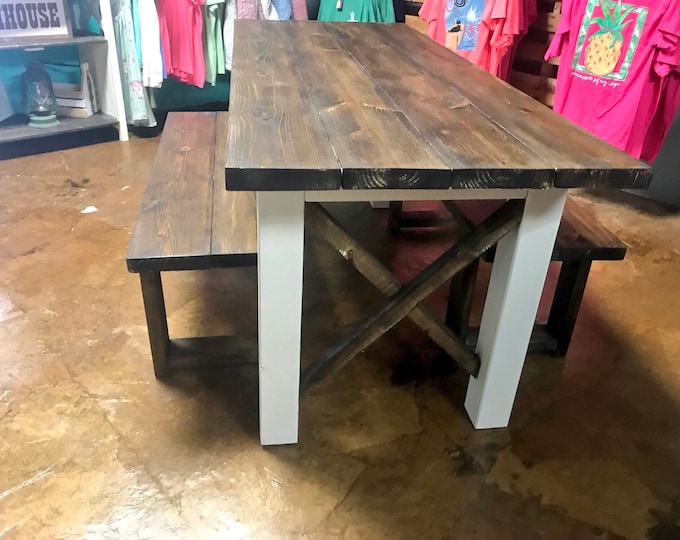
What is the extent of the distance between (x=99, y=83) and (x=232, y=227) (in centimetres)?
239

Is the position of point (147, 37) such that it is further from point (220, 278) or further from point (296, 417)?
point (296, 417)

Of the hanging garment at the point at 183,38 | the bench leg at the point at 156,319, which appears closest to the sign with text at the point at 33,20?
the hanging garment at the point at 183,38

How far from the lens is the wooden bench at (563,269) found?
1.61 meters

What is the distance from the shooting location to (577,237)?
1.64 m

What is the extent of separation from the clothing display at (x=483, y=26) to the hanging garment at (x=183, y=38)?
4.23ft

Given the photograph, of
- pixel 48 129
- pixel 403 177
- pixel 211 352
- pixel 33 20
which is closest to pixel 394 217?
pixel 211 352

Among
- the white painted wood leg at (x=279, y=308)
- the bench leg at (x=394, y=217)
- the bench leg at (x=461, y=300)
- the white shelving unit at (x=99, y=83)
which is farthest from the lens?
the white shelving unit at (x=99, y=83)

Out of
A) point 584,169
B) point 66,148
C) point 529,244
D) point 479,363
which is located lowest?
point 66,148

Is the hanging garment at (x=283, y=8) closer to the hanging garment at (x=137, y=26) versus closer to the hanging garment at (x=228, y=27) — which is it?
the hanging garment at (x=228, y=27)

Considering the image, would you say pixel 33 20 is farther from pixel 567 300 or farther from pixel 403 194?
pixel 567 300

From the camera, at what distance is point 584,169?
1.10m

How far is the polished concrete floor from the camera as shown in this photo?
1297mm

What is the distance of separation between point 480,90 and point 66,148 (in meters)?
2.57

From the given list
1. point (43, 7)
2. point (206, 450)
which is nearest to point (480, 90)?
point (206, 450)
